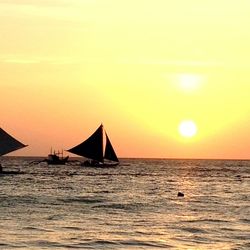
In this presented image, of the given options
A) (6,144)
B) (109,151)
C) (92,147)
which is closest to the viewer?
(6,144)

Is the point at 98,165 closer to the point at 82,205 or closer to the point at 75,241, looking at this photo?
the point at 82,205

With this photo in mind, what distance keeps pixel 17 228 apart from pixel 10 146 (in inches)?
2118

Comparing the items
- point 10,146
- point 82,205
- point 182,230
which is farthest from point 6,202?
point 10,146

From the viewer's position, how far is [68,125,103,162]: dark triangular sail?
112875mm

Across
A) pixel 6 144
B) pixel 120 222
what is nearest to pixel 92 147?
pixel 6 144

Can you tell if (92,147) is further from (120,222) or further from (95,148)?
(120,222)

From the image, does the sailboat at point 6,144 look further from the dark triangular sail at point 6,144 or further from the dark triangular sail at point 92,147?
the dark triangular sail at point 92,147

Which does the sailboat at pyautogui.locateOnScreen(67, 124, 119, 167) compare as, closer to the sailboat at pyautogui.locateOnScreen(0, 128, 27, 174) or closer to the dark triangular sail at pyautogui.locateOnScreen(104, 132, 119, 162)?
the dark triangular sail at pyautogui.locateOnScreen(104, 132, 119, 162)

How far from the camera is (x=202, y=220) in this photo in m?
38.0

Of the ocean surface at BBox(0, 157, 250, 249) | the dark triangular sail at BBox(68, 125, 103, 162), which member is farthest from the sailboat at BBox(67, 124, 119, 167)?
the ocean surface at BBox(0, 157, 250, 249)

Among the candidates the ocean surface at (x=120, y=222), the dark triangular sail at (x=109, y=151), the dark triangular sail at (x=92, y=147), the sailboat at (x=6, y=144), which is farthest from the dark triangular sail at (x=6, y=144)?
the dark triangular sail at (x=109, y=151)

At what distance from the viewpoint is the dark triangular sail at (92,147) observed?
370 ft

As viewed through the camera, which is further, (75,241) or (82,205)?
(82,205)

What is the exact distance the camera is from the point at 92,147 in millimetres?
114812
